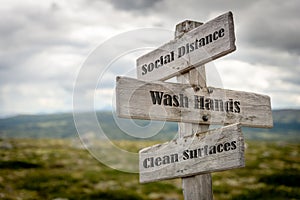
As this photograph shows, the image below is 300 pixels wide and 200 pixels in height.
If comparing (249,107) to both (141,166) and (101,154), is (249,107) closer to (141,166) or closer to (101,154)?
(141,166)

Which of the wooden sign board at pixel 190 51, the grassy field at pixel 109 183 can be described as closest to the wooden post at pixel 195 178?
the wooden sign board at pixel 190 51

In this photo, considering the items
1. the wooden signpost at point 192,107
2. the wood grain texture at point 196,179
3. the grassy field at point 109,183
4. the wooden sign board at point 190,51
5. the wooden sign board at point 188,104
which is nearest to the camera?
the wooden sign board at point 188,104

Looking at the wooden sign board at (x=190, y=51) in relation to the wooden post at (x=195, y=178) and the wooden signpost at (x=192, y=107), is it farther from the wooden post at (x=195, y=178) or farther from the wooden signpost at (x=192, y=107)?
the wooden post at (x=195, y=178)

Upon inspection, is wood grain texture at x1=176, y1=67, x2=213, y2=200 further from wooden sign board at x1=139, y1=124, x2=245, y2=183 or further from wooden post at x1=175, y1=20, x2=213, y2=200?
wooden sign board at x1=139, y1=124, x2=245, y2=183

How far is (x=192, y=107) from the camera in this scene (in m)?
5.86

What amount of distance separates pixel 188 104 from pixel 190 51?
31.9 inches

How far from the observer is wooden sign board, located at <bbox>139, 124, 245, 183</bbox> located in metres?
5.53

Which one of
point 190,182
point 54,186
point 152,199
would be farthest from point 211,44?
point 54,186

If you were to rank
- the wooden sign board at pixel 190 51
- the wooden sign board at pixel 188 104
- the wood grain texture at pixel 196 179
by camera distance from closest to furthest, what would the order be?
1. the wooden sign board at pixel 188 104
2. the wooden sign board at pixel 190 51
3. the wood grain texture at pixel 196 179

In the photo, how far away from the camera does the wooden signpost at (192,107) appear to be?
5488mm

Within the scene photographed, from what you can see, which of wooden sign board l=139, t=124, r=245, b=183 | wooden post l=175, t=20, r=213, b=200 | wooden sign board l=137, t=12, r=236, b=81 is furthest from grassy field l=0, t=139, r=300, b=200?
wooden post l=175, t=20, r=213, b=200

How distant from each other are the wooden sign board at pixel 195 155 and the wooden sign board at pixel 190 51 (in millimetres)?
992

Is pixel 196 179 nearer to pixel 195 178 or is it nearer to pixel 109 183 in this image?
pixel 195 178

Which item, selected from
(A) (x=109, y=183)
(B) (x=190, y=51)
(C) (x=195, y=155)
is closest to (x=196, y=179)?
(C) (x=195, y=155)
